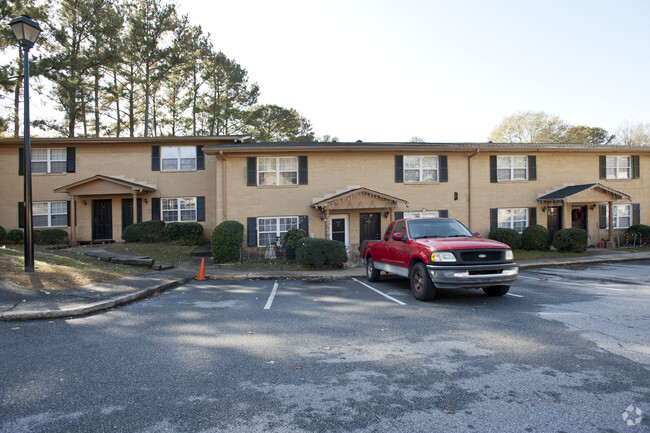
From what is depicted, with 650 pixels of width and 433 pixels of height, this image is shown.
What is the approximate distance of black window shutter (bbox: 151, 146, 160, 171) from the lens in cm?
1942

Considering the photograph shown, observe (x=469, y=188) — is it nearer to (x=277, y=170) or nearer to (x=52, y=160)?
(x=277, y=170)

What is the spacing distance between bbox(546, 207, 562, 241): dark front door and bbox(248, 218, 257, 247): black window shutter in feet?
49.0

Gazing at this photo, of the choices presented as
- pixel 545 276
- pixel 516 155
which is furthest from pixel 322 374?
pixel 516 155

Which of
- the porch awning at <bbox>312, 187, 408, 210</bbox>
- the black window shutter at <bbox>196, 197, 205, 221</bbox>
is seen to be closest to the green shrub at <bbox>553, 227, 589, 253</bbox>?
the porch awning at <bbox>312, 187, 408, 210</bbox>

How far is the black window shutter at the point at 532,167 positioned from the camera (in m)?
18.8

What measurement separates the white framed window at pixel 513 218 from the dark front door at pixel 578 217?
9.81 feet

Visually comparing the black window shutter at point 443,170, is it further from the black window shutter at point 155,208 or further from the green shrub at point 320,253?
the black window shutter at point 155,208

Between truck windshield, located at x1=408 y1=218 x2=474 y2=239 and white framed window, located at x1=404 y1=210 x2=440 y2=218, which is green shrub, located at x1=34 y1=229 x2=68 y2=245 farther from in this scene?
truck windshield, located at x1=408 y1=218 x2=474 y2=239

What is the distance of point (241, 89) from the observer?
33031 mm

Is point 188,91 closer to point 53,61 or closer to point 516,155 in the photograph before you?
point 53,61

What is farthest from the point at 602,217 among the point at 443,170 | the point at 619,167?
the point at 443,170

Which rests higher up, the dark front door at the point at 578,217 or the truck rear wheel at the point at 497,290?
the dark front door at the point at 578,217

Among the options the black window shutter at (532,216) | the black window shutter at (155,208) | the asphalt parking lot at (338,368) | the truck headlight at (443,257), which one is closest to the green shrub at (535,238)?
the black window shutter at (532,216)

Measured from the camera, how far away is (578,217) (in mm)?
19484
